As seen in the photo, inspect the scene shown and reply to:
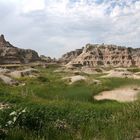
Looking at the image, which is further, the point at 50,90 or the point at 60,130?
the point at 50,90

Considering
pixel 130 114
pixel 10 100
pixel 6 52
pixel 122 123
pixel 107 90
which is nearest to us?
pixel 122 123

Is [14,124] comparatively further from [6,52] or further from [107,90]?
[6,52]

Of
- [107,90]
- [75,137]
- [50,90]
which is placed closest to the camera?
[75,137]

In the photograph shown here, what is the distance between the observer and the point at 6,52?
184250mm

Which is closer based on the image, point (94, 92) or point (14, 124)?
point (14, 124)

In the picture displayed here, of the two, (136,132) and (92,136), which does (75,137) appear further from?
(136,132)

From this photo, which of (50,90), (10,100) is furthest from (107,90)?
(10,100)

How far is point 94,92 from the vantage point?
3438cm

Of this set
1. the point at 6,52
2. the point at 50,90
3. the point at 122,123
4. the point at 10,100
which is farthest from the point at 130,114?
the point at 6,52

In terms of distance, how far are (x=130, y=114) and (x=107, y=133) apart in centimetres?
319

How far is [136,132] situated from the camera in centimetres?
1042

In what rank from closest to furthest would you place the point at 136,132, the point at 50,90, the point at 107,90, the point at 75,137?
1. the point at 75,137
2. the point at 136,132
3. the point at 50,90
4. the point at 107,90

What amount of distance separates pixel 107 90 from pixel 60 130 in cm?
2674

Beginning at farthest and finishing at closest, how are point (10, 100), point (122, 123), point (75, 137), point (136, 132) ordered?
point (10, 100) → point (122, 123) → point (136, 132) → point (75, 137)
